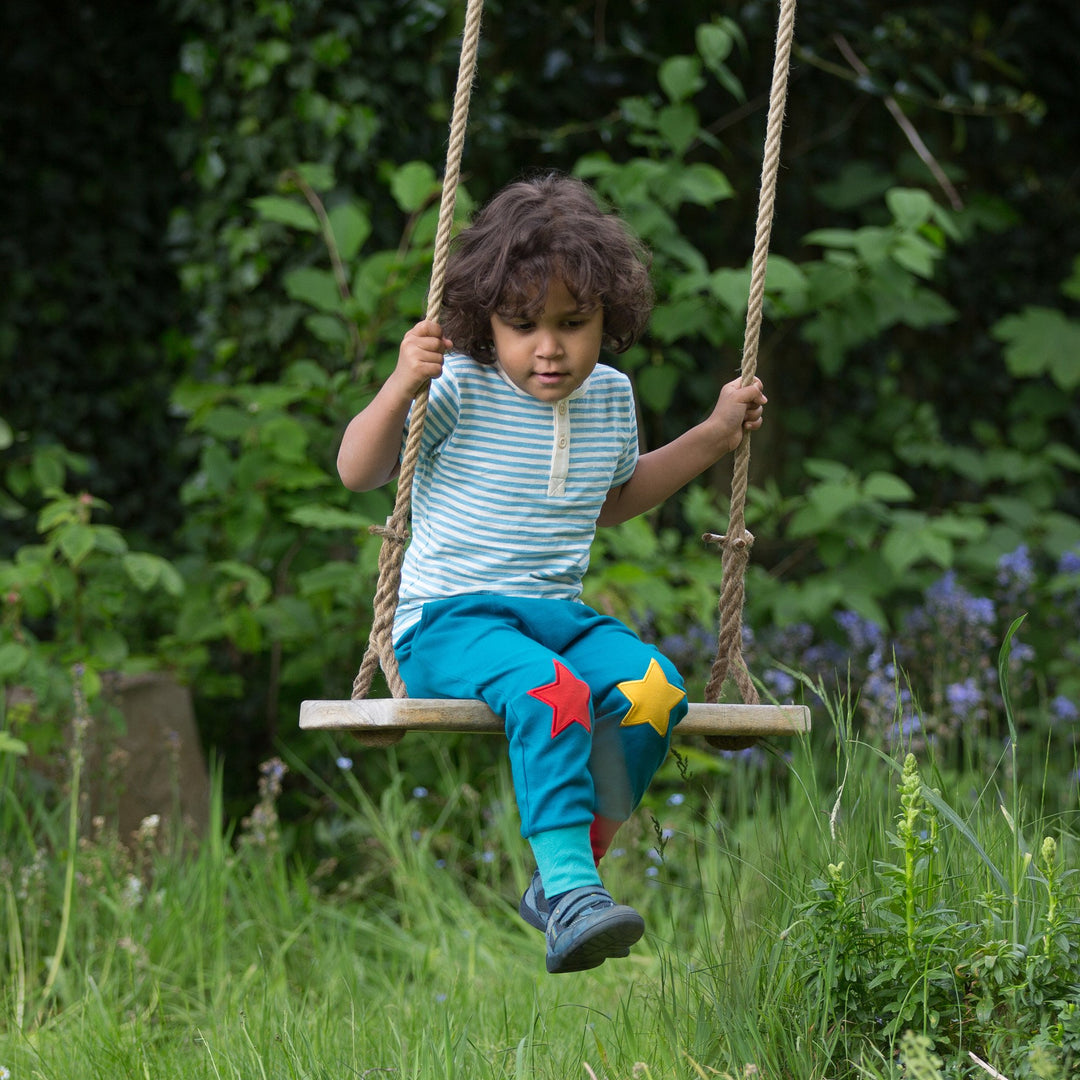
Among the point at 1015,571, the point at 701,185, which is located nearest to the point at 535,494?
the point at 701,185

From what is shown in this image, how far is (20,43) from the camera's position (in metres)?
5.59

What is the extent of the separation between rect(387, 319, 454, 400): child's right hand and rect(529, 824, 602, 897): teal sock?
2.25 feet

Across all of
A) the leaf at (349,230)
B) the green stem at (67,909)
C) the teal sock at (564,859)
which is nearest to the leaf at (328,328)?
the leaf at (349,230)

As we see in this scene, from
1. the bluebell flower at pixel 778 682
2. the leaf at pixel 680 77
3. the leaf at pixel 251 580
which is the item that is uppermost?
the leaf at pixel 680 77

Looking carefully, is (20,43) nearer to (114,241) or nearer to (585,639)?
(114,241)

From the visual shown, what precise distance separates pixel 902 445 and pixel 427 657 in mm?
3571

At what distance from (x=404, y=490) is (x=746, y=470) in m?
0.55

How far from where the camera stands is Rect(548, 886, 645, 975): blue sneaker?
1769 mm

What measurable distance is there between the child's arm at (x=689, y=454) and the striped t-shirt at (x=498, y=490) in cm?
20

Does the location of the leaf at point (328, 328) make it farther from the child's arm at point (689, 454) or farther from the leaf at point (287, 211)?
the child's arm at point (689, 454)

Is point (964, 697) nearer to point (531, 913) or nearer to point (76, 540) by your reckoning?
point (531, 913)

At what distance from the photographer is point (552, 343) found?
211 centimetres

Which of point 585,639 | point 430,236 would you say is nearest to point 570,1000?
→ point 585,639

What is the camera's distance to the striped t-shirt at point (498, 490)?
2178 mm
